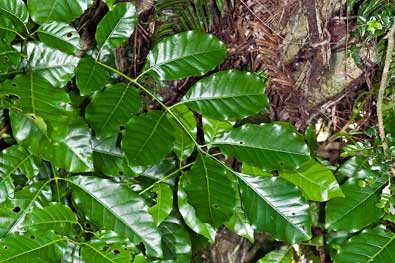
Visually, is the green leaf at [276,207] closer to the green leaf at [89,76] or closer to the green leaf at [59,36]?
the green leaf at [89,76]

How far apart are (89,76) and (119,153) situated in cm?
24

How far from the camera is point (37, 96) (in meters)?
1.11

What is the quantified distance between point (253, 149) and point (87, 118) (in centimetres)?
41

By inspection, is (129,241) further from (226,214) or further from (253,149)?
(253,149)

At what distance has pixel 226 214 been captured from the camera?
1.21 metres

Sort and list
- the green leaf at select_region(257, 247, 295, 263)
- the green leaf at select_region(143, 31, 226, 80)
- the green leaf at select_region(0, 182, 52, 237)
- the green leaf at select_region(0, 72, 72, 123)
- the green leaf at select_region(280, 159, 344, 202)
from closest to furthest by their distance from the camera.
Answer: the green leaf at select_region(0, 72, 72, 123)
the green leaf at select_region(0, 182, 52, 237)
the green leaf at select_region(143, 31, 226, 80)
the green leaf at select_region(280, 159, 344, 202)
the green leaf at select_region(257, 247, 295, 263)

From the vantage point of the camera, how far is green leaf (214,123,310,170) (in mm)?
1266

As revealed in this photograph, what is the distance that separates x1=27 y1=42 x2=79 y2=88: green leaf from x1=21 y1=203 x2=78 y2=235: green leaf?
0.29m

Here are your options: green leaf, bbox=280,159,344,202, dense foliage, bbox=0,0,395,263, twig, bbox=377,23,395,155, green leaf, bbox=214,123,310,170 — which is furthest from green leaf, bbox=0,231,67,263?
twig, bbox=377,23,395,155

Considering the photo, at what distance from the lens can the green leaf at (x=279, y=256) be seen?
1660mm

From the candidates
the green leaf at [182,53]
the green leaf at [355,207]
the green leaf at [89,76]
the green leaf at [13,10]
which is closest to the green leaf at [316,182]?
the green leaf at [355,207]

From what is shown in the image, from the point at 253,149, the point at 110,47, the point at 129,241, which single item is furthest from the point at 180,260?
the point at 110,47

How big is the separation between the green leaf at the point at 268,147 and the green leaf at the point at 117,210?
0.26 m

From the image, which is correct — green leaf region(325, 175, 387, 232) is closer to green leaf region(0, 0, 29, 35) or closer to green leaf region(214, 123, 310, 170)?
green leaf region(214, 123, 310, 170)
